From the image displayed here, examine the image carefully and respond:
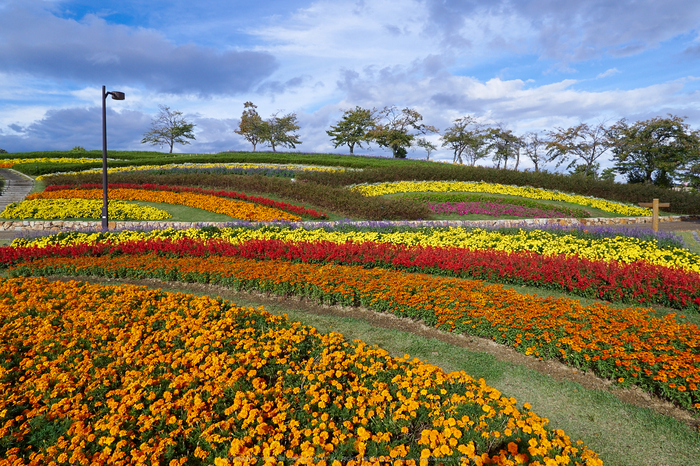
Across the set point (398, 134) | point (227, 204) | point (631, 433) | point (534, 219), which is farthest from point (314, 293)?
point (398, 134)

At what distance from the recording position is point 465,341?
5.28 meters

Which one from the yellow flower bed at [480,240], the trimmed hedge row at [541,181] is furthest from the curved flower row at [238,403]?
the trimmed hedge row at [541,181]

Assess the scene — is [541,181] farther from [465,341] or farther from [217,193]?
[465,341]

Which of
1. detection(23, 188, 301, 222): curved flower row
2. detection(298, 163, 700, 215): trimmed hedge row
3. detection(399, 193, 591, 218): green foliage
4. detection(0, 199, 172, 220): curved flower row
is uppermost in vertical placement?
detection(298, 163, 700, 215): trimmed hedge row

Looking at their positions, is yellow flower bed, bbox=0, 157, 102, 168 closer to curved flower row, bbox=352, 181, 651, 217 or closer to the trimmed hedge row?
the trimmed hedge row

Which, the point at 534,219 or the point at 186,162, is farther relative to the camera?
the point at 186,162

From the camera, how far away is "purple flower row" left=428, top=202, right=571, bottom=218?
16.4 meters

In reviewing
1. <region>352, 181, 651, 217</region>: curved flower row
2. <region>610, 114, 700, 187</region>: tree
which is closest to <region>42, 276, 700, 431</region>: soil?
<region>352, 181, 651, 217</region>: curved flower row

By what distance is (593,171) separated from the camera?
143 feet

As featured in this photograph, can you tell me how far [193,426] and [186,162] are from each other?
30144 mm

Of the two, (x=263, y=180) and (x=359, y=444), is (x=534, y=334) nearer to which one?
(x=359, y=444)

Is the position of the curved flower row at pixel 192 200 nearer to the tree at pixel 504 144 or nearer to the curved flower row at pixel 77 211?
the curved flower row at pixel 77 211

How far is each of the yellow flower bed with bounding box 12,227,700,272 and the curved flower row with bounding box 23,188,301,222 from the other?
116 inches

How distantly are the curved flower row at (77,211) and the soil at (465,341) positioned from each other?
311 inches
